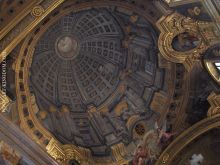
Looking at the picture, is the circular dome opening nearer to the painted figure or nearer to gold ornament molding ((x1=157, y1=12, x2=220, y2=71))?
gold ornament molding ((x1=157, y1=12, x2=220, y2=71))

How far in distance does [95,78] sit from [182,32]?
5.00m

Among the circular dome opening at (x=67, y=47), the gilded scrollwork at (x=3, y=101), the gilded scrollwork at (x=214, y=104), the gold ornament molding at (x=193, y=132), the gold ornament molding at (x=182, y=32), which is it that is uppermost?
the circular dome opening at (x=67, y=47)

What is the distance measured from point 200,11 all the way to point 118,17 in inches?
156

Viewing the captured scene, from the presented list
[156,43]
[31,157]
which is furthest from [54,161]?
[156,43]

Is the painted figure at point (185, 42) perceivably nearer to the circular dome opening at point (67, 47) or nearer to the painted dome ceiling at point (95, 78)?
the painted dome ceiling at point (95, 78)

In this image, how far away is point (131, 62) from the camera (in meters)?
19.4

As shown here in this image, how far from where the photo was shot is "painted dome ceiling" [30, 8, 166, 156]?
18797mm

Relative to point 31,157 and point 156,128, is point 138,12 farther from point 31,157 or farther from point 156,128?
point 31,157

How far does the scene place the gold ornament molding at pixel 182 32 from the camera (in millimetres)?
16094

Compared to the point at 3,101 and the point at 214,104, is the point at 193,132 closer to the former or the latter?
the point at 214,104

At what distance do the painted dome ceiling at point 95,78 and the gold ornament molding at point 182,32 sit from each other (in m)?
1.10

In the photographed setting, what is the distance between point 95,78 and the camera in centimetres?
2027

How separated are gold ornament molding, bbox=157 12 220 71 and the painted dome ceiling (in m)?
1.10

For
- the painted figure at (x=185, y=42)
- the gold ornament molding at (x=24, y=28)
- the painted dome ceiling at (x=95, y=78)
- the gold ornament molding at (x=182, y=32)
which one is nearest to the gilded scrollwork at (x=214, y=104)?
the gold ornament molding at (x=182, y=32)
